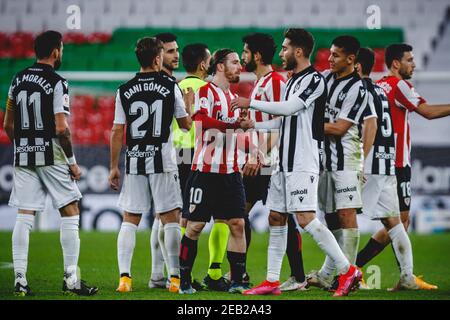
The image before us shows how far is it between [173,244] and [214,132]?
99 centimetres

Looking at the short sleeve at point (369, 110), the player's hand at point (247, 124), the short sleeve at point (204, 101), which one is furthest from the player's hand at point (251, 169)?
the short sleeve at point (369, 110)

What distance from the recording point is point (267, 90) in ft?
24.5

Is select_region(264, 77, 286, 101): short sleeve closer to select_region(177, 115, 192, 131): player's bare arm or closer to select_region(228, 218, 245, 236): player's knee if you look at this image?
select_region(177, 115, 192, 131): player's bare arm

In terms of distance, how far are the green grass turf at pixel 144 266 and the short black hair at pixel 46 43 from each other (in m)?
1.90

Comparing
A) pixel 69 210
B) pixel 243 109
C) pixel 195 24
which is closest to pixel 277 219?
pixel 243 109

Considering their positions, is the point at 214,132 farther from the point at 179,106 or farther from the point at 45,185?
the point at 45,185

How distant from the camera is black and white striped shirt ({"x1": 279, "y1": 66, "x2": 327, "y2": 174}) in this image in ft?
22.7

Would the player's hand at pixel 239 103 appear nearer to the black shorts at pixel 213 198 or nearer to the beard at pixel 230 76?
the beard at pixel 230 76

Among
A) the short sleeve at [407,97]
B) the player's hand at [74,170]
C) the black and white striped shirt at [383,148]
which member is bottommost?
the player's hand at [74,170]

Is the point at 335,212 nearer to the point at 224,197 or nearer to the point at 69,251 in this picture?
the point at 224,197

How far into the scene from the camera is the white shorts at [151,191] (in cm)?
724

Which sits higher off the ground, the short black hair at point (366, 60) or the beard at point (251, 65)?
the short black hair at point (366, 60)

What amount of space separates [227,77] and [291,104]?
0.74 m

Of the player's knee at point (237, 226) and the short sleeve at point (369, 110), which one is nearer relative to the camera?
the player's knee at point (237, 226)
